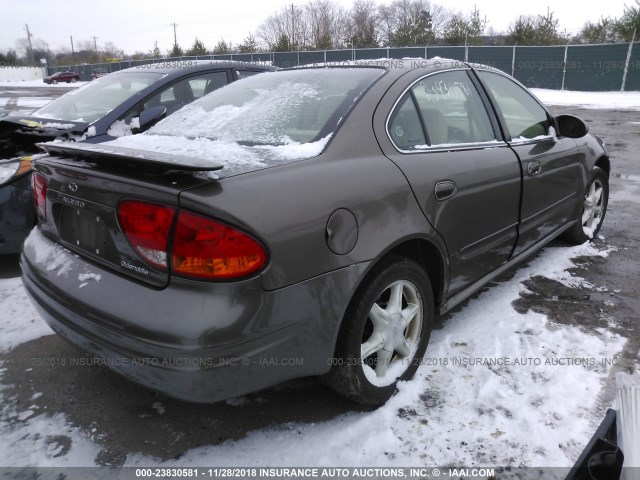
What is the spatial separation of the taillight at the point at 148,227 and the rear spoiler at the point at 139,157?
0.50ft

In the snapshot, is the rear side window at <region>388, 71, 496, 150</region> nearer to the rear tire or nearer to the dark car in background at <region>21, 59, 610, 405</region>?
the dark car in background at <region>21, 59, 610, 405</region>

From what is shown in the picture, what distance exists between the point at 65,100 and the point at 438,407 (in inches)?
193

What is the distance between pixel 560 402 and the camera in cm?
233

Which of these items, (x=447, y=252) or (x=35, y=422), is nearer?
(x=35, y=422)

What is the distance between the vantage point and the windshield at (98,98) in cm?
473

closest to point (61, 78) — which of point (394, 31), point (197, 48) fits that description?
point (197, 48)

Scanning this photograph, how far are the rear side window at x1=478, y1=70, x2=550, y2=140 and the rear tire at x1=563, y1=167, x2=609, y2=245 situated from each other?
3.24 ft

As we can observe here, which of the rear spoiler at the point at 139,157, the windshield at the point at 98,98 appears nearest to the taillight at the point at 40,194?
the rear spoiler at the point at 139,157

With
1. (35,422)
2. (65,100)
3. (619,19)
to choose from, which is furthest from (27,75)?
(35,422)

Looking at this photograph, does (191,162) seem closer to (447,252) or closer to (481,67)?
(447,252)

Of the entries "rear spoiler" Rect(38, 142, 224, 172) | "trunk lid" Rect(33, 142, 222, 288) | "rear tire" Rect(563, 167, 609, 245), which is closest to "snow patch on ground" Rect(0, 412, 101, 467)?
"trunk lid" Rect(33, 142, 222, 288)

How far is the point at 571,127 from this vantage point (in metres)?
3.65

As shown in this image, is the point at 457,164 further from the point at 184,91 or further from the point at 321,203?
the point at 184,91

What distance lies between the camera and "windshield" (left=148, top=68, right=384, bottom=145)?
7.54 ft
